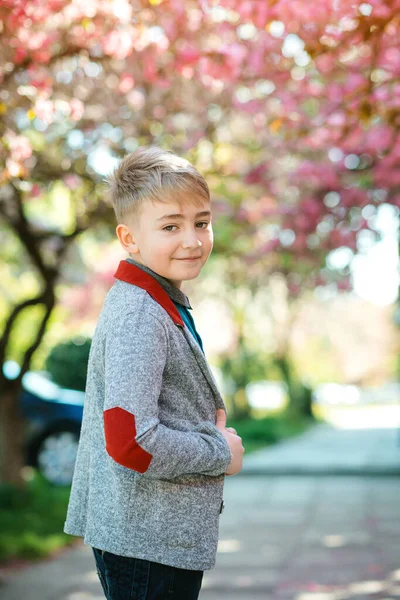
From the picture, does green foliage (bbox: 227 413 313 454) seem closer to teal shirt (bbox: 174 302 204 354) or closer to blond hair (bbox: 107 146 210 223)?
teal shirt (bbox: 174 302 204 354)

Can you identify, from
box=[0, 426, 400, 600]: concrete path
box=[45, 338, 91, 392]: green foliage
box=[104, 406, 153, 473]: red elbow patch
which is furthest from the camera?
box=[45, 338, 91, 392]: green foliage

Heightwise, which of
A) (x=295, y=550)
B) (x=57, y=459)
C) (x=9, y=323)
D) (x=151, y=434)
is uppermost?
(x=9, y=323)

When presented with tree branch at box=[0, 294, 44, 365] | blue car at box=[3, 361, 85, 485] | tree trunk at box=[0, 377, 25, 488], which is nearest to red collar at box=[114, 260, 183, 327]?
tree branch at box=[0, 294, 44, 365]

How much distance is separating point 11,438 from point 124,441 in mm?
6240

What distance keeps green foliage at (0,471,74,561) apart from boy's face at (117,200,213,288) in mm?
4630

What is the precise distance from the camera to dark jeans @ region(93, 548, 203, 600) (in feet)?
6.14

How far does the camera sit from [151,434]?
1.74 m

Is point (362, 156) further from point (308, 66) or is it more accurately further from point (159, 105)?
point (159, 105)

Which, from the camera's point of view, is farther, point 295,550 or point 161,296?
point 295,550

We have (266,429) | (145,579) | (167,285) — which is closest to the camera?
(145,579)

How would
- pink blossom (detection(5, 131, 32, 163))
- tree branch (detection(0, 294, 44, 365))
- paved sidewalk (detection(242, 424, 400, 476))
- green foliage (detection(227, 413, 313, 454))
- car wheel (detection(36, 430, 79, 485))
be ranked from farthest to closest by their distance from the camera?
green foliage (detection(227, 413, 313, 454)) < paved sidewalk (detection(242, 424, 400, 476)) < car wheel (detection(36, 430, 79, 485)) < tree branch (detection(0, 294, 44, 365)) < pink blossom (detection(5, 131, 32, 163))

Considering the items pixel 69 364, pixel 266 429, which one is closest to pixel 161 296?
pixel 69 364

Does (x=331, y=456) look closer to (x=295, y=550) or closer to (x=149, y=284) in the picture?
(x=295, y=550)

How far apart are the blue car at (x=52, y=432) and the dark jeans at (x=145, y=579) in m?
7.44
